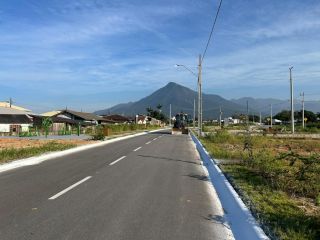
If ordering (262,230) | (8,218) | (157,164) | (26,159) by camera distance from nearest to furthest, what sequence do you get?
(262,230), (8,218), (157,164), (26,159)

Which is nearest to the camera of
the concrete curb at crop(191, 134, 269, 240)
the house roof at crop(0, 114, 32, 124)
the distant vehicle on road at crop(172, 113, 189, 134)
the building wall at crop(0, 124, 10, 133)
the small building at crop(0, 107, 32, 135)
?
the concrete curb at crop(191, 134, 269, 240)

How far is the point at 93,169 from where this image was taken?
14969 millimetres

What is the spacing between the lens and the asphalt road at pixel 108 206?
657cm

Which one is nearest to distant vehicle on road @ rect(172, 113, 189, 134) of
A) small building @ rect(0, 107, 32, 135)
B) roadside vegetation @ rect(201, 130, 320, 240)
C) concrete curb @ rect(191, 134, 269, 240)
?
small building @ rect(0, 107, 32, 135)

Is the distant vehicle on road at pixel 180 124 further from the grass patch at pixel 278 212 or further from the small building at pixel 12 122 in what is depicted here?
the grass patch at pixel 278 212

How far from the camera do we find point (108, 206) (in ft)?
27.7

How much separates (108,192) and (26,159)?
9.28 m

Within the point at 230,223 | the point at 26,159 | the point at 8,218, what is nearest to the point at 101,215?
the point at 8,218

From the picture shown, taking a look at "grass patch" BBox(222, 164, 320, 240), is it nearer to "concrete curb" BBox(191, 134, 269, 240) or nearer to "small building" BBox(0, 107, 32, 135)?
"concrete curb" BBox(191, 134, 269, 240)

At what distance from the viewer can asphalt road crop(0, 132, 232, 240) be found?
21.6 ft

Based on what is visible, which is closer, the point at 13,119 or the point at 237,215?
the point at 237,215

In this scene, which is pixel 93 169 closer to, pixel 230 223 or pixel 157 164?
pixel 157 164

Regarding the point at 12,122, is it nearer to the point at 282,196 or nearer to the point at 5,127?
the point at 5,127

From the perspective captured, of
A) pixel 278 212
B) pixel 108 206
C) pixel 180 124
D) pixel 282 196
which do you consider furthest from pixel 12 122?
pixel 278 212
